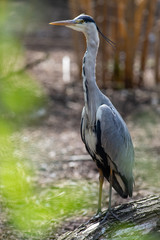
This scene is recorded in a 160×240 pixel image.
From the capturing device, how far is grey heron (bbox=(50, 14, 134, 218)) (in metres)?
3.06

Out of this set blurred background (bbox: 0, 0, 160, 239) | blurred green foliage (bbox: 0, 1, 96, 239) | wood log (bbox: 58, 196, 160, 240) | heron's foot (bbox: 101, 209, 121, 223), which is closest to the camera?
wood log (bbox: 58, 196, 160, 240)

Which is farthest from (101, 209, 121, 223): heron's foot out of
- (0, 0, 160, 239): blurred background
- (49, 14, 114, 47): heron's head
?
(49, 14, 114, 47): heron's head

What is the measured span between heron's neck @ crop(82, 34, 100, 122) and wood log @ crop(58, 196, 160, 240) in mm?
756

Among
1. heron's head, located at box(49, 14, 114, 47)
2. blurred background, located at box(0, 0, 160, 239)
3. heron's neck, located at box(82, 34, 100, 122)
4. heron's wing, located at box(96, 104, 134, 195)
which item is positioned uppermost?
heron's head, located at box(49, 14, 114, 47)

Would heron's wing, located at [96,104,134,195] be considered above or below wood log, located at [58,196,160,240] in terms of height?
above

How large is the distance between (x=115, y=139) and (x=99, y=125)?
175 millimetres

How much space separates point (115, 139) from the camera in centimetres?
313

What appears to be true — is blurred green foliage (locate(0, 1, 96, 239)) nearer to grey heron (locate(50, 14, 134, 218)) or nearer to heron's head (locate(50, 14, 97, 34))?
heron's head (locate(50, 14, 97, 34))

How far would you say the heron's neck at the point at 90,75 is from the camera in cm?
305

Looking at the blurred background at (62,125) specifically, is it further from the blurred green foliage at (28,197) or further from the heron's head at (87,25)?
the heron's head at (87,25)

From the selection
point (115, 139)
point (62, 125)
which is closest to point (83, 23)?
point (115, 139)

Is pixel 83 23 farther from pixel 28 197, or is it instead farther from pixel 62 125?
pixel 62 125

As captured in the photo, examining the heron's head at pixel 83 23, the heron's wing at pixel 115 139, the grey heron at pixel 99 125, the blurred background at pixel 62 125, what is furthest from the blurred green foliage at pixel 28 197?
the heron's wing at pixel 115 139

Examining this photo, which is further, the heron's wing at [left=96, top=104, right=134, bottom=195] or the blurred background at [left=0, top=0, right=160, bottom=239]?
the blurred background at [left=0, top=0, right=160, bottom=239]
